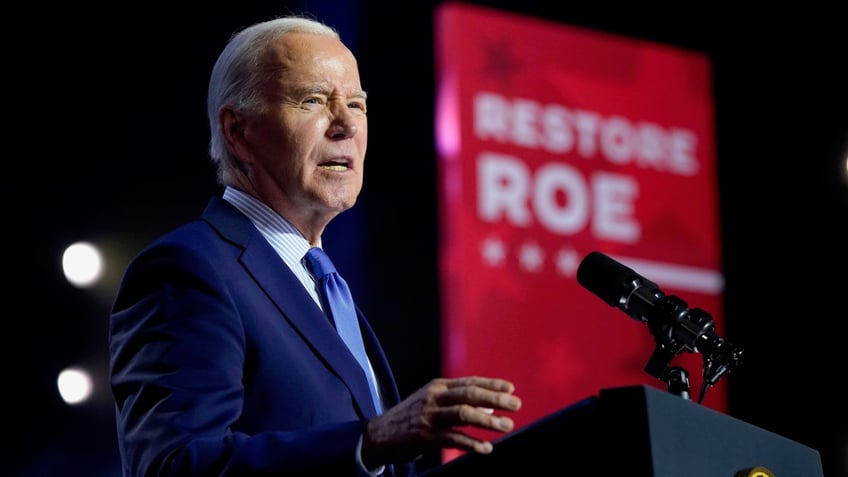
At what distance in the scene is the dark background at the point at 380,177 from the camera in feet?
13.6

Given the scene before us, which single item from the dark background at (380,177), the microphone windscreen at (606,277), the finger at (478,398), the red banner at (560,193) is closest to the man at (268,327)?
the finger at (478,398)

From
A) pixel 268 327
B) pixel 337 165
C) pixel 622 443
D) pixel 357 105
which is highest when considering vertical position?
pixel 357 105

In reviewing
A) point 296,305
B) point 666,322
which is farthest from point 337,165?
point 666,322

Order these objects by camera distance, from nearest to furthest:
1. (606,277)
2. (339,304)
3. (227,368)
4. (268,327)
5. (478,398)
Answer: (478,398), (227,368), (268,327), (606,277), (339,304)

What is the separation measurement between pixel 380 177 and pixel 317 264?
2.98m

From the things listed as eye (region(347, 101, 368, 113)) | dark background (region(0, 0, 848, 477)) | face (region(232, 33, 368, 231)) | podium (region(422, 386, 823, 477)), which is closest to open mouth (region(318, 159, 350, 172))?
face (region(232, 33, 368, 231))

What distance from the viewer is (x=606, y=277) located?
1.79 meters

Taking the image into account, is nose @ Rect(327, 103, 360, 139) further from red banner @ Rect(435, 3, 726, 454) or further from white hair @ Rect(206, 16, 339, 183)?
red banner @ Rect(435, 3, 726, 454)

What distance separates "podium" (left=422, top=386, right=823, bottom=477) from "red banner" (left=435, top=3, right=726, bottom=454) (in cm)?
329

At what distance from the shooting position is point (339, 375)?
1.65 m

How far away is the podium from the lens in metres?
1.23

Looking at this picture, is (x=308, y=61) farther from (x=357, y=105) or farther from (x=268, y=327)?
(x=268, y=327)

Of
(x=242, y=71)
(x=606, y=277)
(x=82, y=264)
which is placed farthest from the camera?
(x=82, y=264)

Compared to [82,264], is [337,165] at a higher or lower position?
higher
